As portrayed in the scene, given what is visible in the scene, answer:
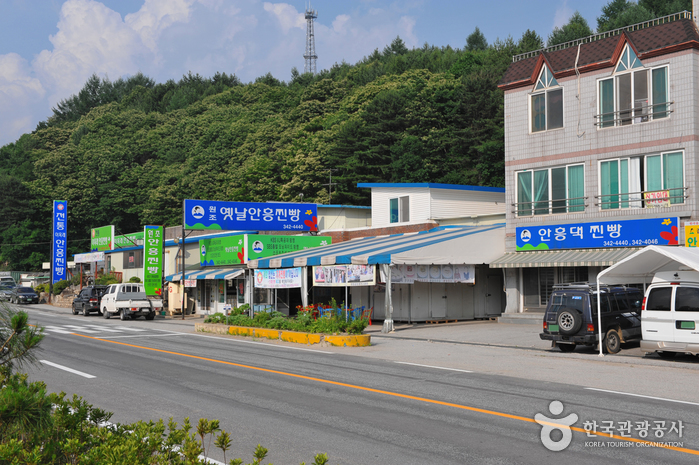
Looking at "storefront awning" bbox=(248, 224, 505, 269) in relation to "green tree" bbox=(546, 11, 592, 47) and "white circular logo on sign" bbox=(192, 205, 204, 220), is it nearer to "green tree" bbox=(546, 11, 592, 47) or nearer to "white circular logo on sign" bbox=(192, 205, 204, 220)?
"white circular logo on sign" bbox=(192, 205, 204, 220)

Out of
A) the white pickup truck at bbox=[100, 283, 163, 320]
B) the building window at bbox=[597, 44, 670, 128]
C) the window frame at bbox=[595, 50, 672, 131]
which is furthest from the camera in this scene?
the white pickup truck at bbox=[100, 283, 163, 320]

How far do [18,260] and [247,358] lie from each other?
8871cm

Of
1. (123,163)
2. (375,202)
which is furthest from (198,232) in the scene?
(123,163)

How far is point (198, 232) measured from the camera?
4653 cm

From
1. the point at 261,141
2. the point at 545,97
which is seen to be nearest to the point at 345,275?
the point at 545,97

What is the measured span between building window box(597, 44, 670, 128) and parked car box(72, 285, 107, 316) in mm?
32515

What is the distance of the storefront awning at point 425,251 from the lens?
2534 centimetres

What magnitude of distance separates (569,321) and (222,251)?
1027 inches

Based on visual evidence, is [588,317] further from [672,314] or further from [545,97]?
[545,97]

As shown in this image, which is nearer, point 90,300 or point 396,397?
point 396,397

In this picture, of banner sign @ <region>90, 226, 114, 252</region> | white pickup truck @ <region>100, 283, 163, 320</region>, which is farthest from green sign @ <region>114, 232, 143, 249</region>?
white pickup truck @ <region>100, 283, 163, 320</region>

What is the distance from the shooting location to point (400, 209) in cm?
3500

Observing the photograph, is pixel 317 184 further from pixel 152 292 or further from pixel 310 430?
pixel 310 430

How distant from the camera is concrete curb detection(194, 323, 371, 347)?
20.4 m
